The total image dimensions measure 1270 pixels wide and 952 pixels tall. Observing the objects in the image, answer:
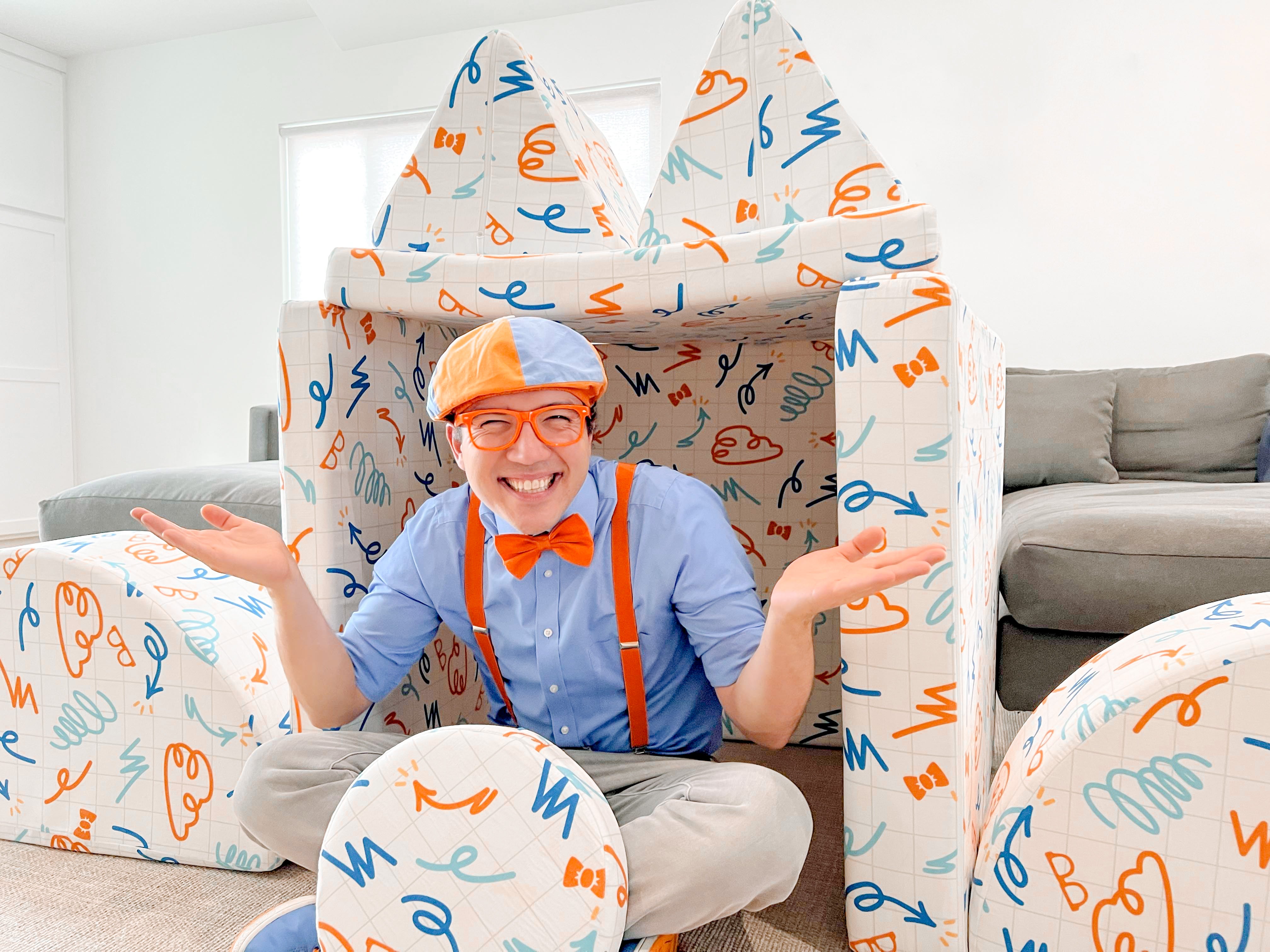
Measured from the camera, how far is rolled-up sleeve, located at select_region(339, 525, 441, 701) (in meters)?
0.98

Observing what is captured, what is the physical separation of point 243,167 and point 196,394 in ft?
3.58

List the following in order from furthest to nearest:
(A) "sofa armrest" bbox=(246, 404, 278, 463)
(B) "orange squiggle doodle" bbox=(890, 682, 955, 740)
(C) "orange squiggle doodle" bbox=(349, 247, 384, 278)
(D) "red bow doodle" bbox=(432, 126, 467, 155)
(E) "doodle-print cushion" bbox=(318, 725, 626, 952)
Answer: (A) "sofa armrest" bbox=(246, 404, 278, 463), (D) "red bow doodle" bbox=(432, 126, 467, 155), (C) "orange squiggle doodle" bbox=(349, 247, 384, 278), (B) "orange squiggle doodle" bbox=(890, 682, 955, 740), (E) "doodle-print cushion" bbox=(318, 725, 626, 952)

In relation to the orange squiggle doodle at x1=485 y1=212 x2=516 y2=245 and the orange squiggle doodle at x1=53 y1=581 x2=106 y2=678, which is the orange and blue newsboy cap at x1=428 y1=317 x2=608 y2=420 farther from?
the orange squiggle doodle at x1=53 y1=581 x2=106 y2=678

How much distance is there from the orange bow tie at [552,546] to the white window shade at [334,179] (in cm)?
294

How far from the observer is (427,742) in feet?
2.52

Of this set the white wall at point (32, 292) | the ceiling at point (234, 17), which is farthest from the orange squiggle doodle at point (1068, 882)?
the white wall at point (32, 292)

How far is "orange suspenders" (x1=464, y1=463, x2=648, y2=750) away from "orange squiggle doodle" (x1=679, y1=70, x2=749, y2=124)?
456 mm

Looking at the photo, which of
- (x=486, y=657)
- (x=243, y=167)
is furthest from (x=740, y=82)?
(x=243, y=167)

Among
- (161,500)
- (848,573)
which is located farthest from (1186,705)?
(161,500)

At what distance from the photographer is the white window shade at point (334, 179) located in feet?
12.3

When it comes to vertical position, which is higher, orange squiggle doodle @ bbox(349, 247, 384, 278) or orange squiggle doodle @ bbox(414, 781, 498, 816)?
orange squiggle doodle @ bbox(349, 247, 384, 278)

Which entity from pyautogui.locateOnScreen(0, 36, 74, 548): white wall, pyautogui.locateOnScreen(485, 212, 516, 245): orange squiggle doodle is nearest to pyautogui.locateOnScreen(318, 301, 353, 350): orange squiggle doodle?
pyautogui.locateOnScreen(485, 212, 516, 245): orange squiggle doodle

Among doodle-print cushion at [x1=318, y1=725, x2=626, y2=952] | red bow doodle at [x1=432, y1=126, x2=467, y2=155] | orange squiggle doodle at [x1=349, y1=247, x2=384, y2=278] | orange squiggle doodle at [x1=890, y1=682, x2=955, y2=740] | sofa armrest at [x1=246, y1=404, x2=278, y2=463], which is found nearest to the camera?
doodle-print cushion at [x1=318, y1=725, x2=626, y2=952]

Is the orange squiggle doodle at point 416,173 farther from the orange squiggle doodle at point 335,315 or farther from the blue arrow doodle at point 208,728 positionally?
the blue arrow doodle at point 208,728
